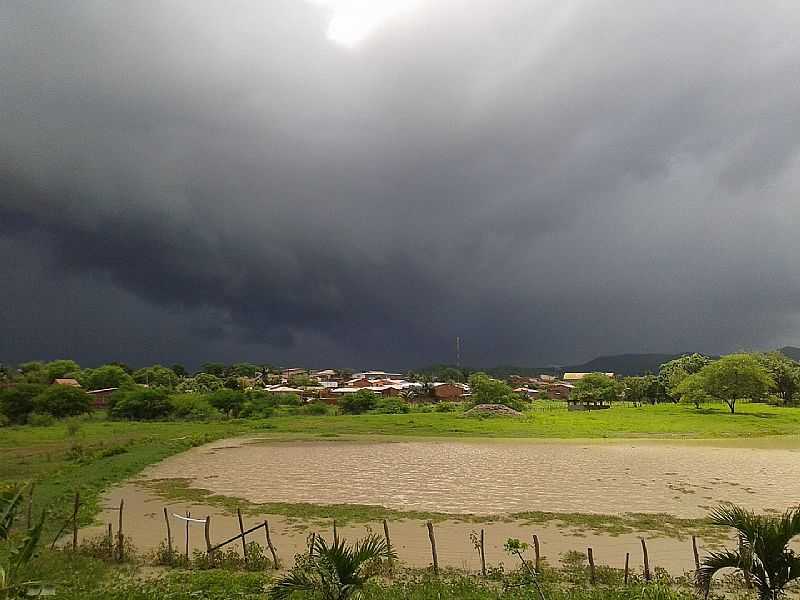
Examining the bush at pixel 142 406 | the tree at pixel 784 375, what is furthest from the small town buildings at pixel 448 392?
the bush at pixel 142 406

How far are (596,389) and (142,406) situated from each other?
74519 mm

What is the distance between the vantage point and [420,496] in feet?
82.3

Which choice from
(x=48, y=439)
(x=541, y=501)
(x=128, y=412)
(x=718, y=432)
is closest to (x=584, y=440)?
(x=718, y=432)

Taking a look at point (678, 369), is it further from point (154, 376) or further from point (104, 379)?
point (154, 376)

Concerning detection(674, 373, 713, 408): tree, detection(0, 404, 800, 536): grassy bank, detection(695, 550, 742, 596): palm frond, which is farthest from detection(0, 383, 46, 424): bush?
detection(674, 373, 713, 408): tree

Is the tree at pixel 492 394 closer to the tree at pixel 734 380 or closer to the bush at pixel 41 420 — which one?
the tree at pixel 734 380

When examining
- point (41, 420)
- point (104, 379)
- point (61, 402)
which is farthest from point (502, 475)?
point (104, 379)

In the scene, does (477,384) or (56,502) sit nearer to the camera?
(56,502)

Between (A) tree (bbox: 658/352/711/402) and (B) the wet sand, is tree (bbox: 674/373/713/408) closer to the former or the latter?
(A) tree (bbox: 658/352/711/402)

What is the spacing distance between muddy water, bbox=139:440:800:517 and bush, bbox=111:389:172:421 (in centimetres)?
2799

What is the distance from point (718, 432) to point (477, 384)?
3702 cm

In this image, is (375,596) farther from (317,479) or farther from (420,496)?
(317,479)

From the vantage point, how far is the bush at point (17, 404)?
63.1m

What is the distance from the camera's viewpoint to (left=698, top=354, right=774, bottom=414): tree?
2771 inches
